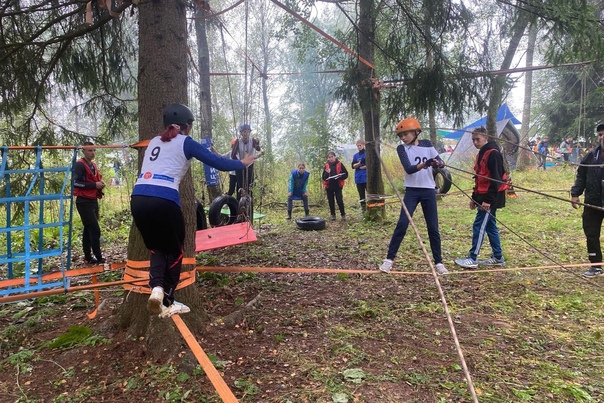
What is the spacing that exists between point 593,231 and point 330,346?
11.3ft

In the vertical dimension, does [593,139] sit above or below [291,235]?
above

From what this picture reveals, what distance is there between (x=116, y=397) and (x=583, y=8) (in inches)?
200

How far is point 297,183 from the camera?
8.78 m

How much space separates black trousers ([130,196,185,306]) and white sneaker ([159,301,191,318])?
0.14 ft

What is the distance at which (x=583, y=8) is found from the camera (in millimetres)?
3635

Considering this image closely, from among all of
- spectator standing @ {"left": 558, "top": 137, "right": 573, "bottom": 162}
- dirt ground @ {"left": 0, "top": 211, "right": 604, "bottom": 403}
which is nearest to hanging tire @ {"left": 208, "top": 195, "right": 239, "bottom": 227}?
dirt ground @ {"left": 0, "top": 211, "right": 604, "bottom": 403}

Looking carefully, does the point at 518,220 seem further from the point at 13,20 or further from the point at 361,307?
the point at 13,20

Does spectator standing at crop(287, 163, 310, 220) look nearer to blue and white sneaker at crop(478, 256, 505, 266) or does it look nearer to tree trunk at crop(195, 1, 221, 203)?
tree trunk at crop(195, 1, 221, 203)

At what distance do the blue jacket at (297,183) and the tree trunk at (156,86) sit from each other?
5795 millimetres

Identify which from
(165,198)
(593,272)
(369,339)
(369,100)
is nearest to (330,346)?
(369,339)

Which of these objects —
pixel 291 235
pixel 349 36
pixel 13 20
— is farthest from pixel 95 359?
pixel 349 36

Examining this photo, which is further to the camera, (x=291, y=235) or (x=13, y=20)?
(x=291, y=235)

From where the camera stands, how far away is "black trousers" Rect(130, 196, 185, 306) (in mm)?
2428

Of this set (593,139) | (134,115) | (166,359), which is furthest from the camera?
(593,139)
